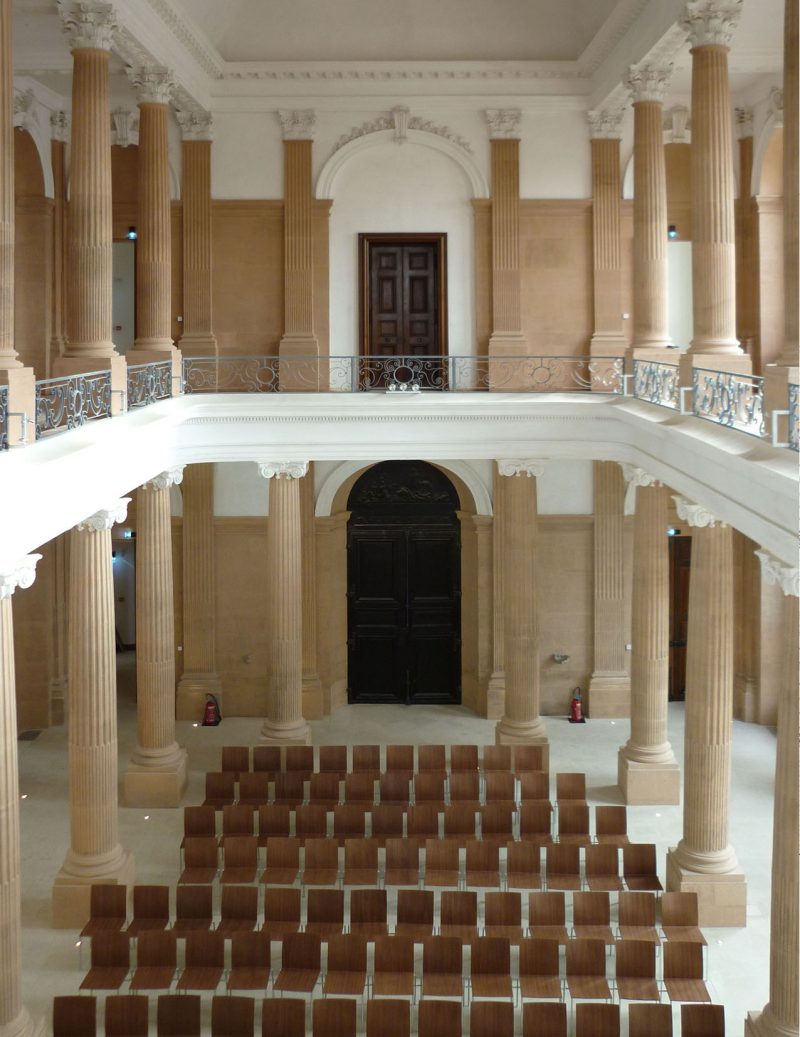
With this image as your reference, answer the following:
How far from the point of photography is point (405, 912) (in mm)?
12078

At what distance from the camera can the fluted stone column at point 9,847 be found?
9547 millimetres

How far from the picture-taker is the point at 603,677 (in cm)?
2027

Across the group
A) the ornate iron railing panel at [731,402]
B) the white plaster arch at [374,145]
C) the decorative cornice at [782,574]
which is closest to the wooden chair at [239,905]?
the decorative cornice at [782,574]

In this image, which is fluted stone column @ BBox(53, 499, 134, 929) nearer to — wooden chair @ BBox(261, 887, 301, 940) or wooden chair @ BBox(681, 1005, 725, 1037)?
wooden chair @ BBox(261, 887, 301, 940)

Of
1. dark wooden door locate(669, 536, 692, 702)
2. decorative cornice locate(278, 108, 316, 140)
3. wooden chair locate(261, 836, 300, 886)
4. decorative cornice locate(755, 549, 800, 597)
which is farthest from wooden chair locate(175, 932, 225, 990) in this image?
decorative cornice locate(278, 108, 316, 140)

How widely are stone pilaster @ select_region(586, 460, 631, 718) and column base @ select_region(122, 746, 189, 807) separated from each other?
23.8ft

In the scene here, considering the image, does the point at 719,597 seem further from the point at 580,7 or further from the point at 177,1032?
the point at 580,7

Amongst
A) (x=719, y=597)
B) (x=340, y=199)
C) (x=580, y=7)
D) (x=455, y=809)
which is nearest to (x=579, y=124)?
(x=580, y=7)

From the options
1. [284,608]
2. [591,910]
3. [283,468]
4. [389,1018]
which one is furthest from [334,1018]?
[283,468]

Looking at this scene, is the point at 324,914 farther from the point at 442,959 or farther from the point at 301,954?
the point at 442,959

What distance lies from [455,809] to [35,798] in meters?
6.10

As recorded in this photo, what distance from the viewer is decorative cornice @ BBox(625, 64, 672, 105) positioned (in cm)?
1580

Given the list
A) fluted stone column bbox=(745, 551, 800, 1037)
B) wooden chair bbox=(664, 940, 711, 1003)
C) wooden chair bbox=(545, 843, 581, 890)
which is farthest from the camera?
wooden chair bbox=(545, 843, 581, 890)

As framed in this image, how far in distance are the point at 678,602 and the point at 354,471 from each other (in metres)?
5.95
